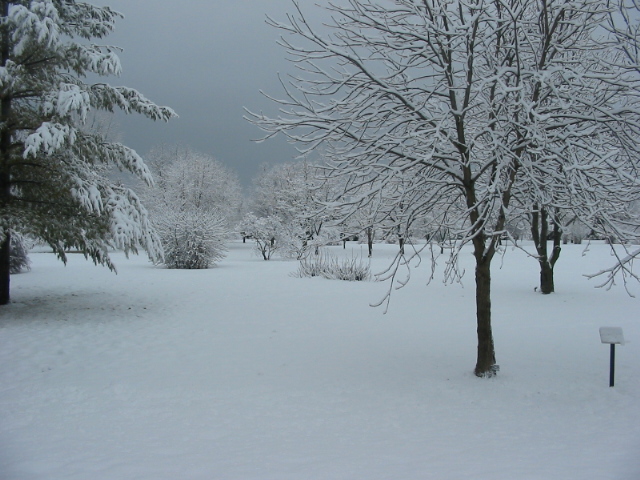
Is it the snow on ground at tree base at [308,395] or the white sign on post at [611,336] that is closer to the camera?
the snow on ground at tree base at [308,395]

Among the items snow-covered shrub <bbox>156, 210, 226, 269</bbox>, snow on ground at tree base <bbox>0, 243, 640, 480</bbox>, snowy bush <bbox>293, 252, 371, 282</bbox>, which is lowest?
snow on ground at tree base <bbox>0, 243, 640, 480</bbox>

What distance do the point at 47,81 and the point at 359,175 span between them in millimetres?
8640

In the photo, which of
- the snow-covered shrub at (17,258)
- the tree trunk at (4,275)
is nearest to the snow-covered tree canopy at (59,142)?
the tree trunk at (4,275)

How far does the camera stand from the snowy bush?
1778 cm

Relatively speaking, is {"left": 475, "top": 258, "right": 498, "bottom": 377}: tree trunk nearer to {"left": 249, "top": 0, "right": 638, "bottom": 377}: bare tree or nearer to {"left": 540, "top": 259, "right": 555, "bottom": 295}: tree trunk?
{"left": 249, "top": 0, "right": 638, "bottom": 377}: bare tree

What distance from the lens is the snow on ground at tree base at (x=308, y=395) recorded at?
13.0ft

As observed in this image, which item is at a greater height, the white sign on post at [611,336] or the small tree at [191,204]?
the small tree at [191,204]

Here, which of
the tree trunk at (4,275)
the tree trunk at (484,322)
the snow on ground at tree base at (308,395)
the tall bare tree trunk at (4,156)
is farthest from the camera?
the tree trunk at (4,275)

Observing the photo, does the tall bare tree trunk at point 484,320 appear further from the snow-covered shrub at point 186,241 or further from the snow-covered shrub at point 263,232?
the snow-covered shrub at point 263,232

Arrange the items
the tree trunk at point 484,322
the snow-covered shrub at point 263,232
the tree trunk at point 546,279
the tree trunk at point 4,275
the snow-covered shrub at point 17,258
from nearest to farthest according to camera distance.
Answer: the tree trunk at point 484,322 → the tree trunk at point 4,275 → the tree trunk at point 546,279 → the snow-covered shrub at point 17,258 → the snow-covered shrub at point 263,232

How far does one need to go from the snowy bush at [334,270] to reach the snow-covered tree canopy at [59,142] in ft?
28.6

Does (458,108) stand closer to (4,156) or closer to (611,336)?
(611,336)

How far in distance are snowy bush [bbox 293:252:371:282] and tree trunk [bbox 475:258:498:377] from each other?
445 inches

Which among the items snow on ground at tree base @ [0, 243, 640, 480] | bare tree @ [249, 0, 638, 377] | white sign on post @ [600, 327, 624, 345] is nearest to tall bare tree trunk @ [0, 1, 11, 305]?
snow on ground at tree base @ [0, 243, 640, 480]
